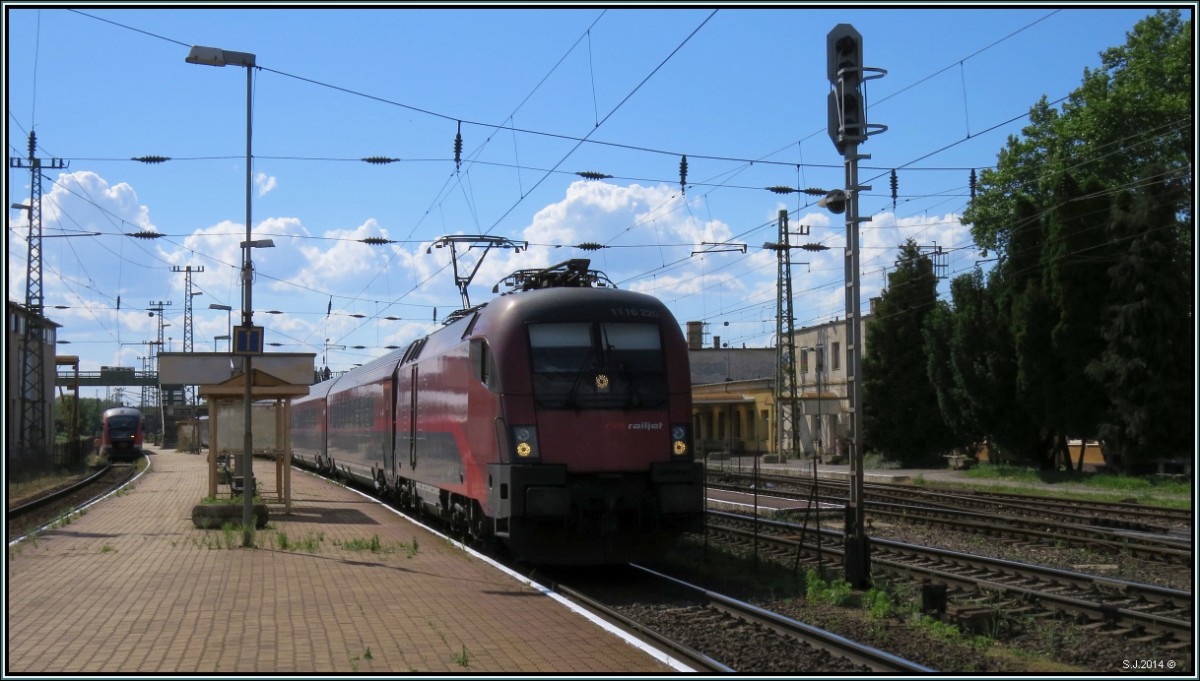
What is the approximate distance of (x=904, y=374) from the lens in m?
41.8

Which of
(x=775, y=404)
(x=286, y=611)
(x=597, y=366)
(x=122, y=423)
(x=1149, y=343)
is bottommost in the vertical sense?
(x=286, y=611)

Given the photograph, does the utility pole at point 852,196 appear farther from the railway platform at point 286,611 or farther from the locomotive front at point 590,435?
the railway platform at point 286,611

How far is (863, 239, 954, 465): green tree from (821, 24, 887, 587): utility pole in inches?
1184

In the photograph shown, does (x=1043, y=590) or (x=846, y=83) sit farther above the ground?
(x=846, y=83)

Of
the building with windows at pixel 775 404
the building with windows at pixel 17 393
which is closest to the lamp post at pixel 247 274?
the building with windows at pixel 17 393

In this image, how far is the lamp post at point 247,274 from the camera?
17.1m

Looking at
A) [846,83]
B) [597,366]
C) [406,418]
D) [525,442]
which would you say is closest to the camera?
[846,83]

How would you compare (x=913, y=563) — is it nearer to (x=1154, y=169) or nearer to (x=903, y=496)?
(x=903, y=496)

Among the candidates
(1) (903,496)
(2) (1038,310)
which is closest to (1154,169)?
(2) (1038,310)

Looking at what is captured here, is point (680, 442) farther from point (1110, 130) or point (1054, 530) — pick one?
point (1110, 130)

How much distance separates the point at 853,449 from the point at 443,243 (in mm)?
15391

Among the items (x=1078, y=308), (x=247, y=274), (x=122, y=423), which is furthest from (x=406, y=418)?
(x=122, y=423)

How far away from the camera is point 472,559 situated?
48.8ft

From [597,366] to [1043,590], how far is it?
18.1 feet
